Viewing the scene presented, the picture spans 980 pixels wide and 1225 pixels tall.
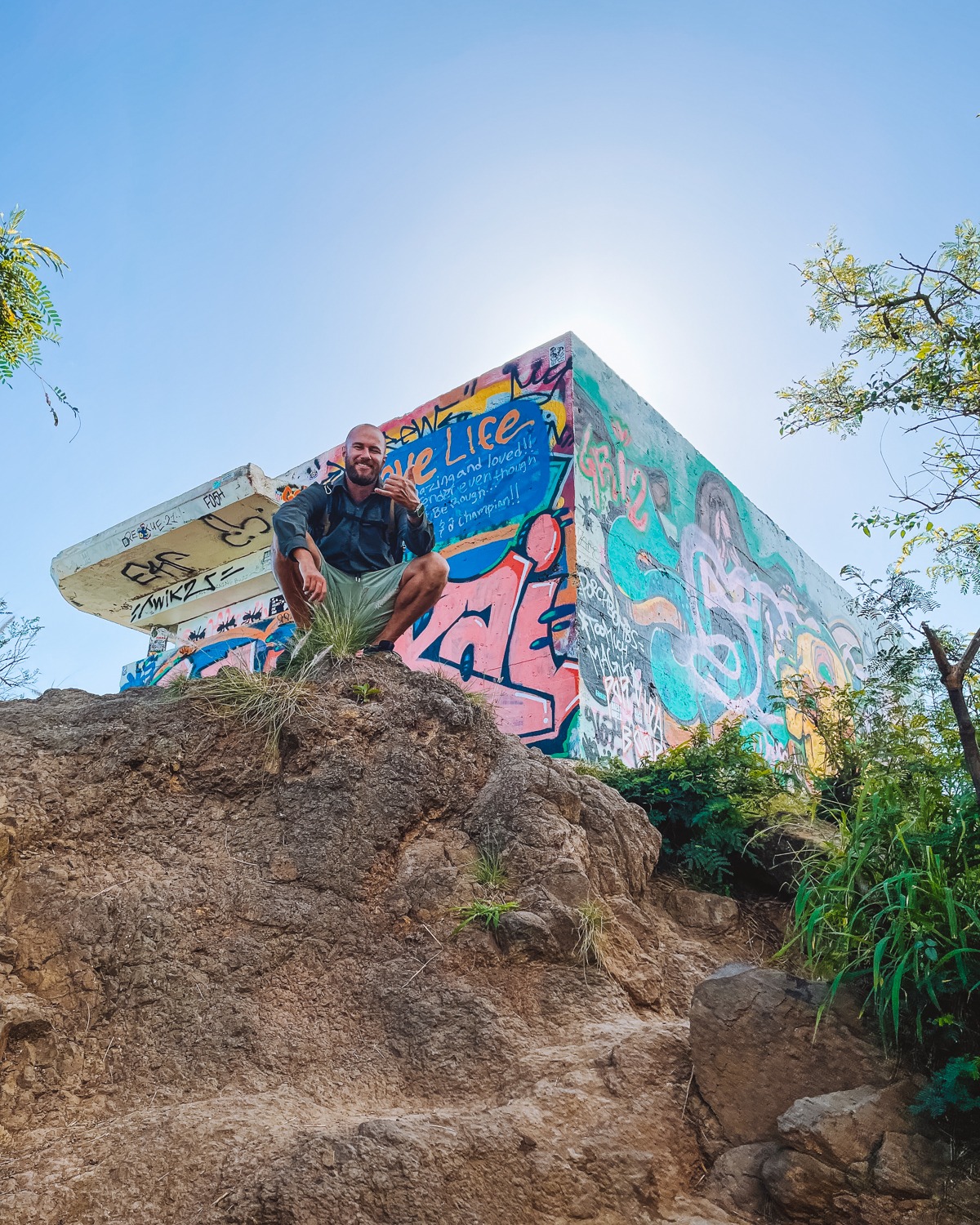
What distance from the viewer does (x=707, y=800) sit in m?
5.06

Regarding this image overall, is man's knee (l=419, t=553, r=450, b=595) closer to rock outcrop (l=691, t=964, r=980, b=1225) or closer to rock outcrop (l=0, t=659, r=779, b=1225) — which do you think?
rock outcrop (l=0, t=659, r=779, b=1225)

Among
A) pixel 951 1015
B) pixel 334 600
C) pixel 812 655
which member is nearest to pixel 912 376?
pixel 334 600

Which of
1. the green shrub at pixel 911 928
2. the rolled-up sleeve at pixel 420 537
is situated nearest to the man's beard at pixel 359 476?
the rolled-up sleeve at pixel 420 537

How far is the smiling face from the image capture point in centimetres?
517

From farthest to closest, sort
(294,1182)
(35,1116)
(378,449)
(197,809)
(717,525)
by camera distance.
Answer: (717,525) < (378,449) < (197,809) < (35,1116) < (294,1182)

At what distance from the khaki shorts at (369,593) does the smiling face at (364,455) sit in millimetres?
565

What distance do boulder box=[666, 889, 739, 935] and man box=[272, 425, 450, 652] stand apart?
201cm

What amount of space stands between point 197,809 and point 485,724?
1445 mm

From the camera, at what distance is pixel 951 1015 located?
2564 millimetres

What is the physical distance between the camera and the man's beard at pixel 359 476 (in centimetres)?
520

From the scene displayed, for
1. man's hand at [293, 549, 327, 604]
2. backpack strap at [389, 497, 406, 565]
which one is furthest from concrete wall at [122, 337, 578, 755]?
man's hand at [293, 549, 327, 604]

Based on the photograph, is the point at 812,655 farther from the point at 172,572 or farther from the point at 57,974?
the point at 57,974

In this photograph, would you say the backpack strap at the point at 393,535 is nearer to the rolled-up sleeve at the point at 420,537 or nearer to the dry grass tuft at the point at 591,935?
the rolled-up sleeve at the point at 420,537

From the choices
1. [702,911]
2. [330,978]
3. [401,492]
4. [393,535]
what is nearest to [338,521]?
[393,535]
